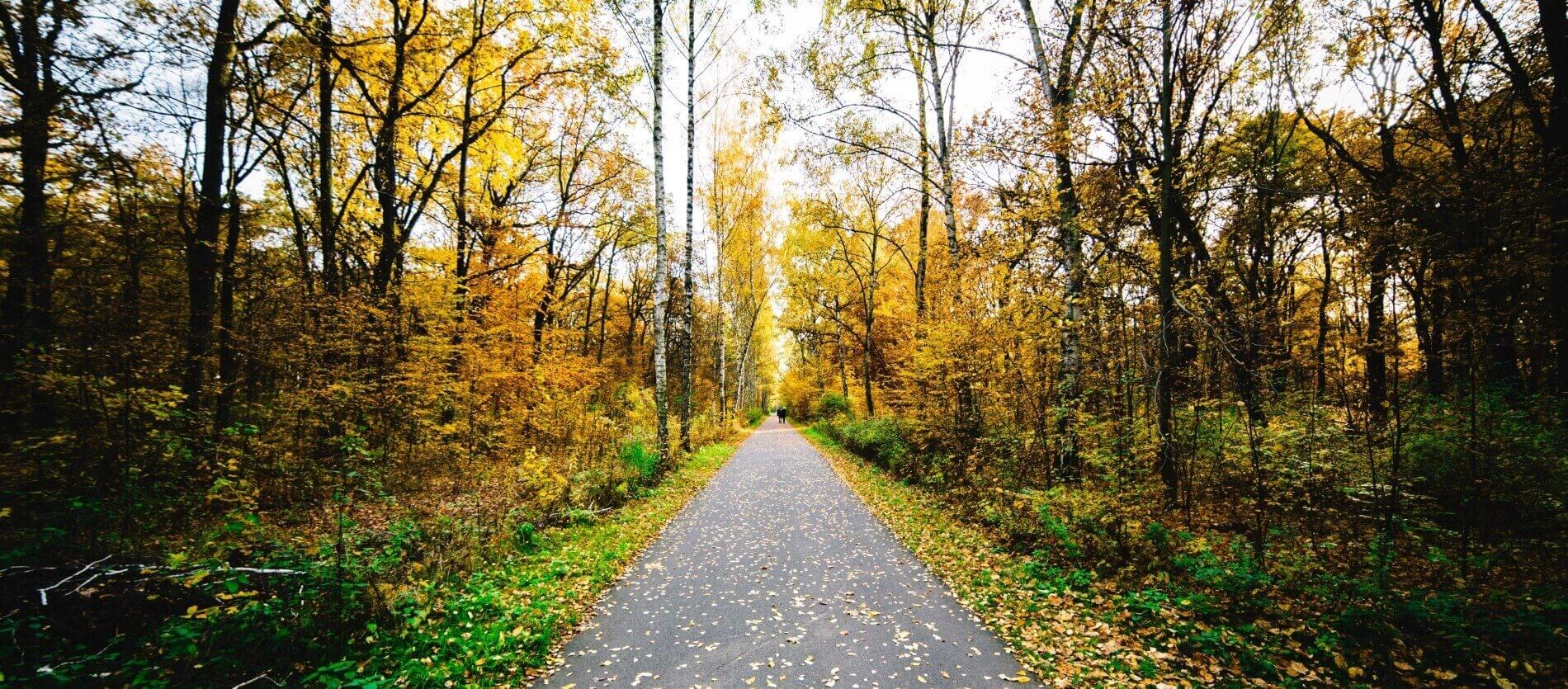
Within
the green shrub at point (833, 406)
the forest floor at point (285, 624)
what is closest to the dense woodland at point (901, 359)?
the forest floor at point (285, 624)

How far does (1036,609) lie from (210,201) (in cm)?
1182

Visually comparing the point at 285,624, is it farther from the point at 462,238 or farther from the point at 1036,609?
the point at 462,238

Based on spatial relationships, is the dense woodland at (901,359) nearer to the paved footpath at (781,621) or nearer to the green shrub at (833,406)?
the paved footpath at (781,621)

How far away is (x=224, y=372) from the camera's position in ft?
26.9

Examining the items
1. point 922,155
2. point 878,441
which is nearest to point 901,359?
A: point 878,441

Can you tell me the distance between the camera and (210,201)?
7.06 metres

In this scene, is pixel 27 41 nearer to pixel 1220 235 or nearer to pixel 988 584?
pixel 988 584

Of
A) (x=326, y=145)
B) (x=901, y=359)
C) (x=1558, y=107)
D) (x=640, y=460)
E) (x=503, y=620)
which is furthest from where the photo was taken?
(x=901, y=359)

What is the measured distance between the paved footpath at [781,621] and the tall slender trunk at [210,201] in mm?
6688

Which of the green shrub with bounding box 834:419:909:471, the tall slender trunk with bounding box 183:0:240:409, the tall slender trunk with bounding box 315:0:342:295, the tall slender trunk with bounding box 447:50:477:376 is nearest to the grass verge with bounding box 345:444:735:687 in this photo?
the tall slender trunk with bounding box 183:0:240:409

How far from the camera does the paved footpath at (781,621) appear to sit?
13.0ft

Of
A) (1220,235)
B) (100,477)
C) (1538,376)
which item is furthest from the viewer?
(1220,235)

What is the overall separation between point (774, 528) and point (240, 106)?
15357mm

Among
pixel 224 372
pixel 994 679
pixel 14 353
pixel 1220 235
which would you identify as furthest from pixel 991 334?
pixel 224 372
